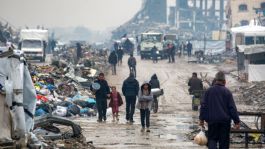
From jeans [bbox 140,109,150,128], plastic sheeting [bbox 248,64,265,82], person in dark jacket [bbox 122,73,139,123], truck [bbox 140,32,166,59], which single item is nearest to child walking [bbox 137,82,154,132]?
jeans [bbox 140,109,150,128]

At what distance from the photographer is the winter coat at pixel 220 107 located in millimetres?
13805

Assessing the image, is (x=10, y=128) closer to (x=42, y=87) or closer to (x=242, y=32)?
(x=42, y=87)

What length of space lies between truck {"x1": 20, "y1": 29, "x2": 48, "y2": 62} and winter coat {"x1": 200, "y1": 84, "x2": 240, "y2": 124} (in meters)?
45.0

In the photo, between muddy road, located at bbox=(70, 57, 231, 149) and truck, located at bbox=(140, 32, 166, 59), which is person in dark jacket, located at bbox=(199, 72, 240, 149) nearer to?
muddy road, located at bbox=(70, 57, 231, 149)

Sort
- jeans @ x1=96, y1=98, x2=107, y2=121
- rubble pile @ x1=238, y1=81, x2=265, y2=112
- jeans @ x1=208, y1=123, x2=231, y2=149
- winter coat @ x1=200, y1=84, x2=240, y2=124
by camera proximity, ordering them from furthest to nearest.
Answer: rubble pile @ x1=238, y1=81, x2=265, y2=112 < jeans @ x1=96, y1=98, x2=107, y2=121 < jeans @ x1=208, y1=123, x2=231, y2=149 < winter coat @ x1=200, y1=84, x2=240, y2=124

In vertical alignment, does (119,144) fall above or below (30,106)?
below

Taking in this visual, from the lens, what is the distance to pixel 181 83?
43.3 metres

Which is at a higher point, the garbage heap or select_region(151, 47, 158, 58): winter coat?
select_region(151, 47, 158, 58): winter coat

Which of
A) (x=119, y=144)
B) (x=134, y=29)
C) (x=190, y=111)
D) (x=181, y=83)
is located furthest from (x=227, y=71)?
(x=134, y=29)

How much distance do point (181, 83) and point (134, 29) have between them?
8001 centimetres

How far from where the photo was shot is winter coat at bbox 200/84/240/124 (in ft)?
45.3

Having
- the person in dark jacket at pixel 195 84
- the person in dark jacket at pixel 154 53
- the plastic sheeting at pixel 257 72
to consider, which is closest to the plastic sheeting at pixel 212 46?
the person in dark jacket at pixel 154 53

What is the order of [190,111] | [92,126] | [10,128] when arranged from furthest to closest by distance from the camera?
[190,111] < [92,126] < [10,128]

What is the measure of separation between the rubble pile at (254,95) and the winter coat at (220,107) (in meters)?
16.5
